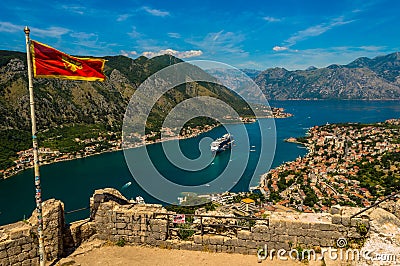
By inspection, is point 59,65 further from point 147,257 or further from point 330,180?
point 330,180

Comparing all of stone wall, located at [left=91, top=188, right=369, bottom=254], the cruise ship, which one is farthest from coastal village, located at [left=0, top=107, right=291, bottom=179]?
stone wall, located at [left=91, top=188, right=369, bottom=254]

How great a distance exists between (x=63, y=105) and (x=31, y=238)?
129036 millimetres

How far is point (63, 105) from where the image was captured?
12506 cm

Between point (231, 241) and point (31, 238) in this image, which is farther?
point (231, 241)

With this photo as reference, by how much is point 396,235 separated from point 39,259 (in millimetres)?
8713

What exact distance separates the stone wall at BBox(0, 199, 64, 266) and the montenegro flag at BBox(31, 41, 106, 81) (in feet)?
11.1

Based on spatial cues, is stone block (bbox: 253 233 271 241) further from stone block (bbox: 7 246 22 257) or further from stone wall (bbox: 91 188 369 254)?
stone block (bbox: 7 246 22 257)

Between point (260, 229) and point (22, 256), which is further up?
point (260, 229)

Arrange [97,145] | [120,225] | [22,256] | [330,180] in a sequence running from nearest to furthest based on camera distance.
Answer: [22,256] < [120,225] < [330,180] < [97,145]

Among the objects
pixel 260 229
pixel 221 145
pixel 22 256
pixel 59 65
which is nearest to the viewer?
pixel 22 256

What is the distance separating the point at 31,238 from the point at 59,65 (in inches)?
172

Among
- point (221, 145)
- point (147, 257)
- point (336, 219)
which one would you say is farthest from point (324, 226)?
point (221, 145)

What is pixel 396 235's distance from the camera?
23.9ft

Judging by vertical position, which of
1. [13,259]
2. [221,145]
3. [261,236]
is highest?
[261,236]
